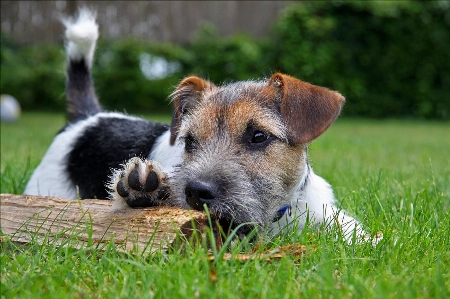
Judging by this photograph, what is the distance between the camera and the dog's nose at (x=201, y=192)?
2.93 meters

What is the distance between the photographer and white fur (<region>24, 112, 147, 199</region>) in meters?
4.69

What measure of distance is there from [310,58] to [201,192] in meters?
13.0

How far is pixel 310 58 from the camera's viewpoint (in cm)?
1540

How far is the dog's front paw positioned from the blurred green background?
40.3ft

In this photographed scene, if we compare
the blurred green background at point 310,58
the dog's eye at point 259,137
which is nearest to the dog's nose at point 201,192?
the dog's eye at point 259,137

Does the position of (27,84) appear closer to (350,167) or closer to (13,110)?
(13,110)

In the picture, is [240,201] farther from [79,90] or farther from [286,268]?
[79,90]

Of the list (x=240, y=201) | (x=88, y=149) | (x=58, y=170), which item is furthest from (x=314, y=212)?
(x=58, y=170)

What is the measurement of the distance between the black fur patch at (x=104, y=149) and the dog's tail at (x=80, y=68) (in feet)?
2.09

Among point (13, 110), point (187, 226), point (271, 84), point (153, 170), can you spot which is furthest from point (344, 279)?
point (13, 110)

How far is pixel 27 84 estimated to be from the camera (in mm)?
16000

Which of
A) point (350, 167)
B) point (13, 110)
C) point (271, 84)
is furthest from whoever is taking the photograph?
point (13, 110)

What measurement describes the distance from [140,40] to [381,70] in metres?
6.72

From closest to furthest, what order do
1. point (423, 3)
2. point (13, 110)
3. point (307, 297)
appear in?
1. point (307, 297)
2. point (13, 110)
3. point (423, 3)
